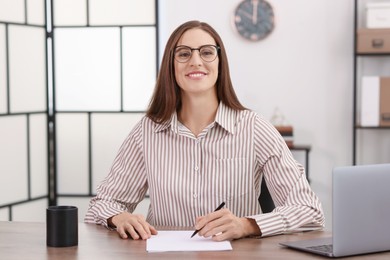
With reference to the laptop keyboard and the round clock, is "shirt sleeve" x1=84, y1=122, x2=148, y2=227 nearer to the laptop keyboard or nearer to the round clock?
the laptop keyboard

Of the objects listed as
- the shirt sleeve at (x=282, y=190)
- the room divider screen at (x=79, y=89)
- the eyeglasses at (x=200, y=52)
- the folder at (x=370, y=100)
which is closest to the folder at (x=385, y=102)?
the folder at (x=370, y=100)

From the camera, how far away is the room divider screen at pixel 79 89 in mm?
4531

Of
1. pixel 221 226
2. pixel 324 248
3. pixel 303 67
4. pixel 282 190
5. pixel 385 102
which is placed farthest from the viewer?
pixel 303 67

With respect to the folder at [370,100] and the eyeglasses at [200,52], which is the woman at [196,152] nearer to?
the eyeglasses at [200,52]

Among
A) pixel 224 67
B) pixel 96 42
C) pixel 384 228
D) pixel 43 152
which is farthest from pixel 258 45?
pixel 384 228

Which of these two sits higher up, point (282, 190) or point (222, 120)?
point (222, 120)

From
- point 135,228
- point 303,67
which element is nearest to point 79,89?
point 303,67

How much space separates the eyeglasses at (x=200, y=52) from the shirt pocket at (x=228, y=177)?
34 centimetres

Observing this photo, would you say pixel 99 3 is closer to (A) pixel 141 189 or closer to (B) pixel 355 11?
(B) pixel 355 11

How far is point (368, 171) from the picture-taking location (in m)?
1.66

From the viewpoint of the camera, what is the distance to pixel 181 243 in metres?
1.83

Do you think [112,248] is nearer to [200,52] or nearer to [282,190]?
[282,190]

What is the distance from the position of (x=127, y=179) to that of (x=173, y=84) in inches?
14.1

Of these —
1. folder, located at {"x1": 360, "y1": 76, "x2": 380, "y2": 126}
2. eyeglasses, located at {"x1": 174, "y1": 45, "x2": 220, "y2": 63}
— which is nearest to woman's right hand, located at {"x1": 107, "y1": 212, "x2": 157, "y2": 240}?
eyeglasses, located at {"x1": 174, "y1": 45, "x2": 220, "y2": 63}
